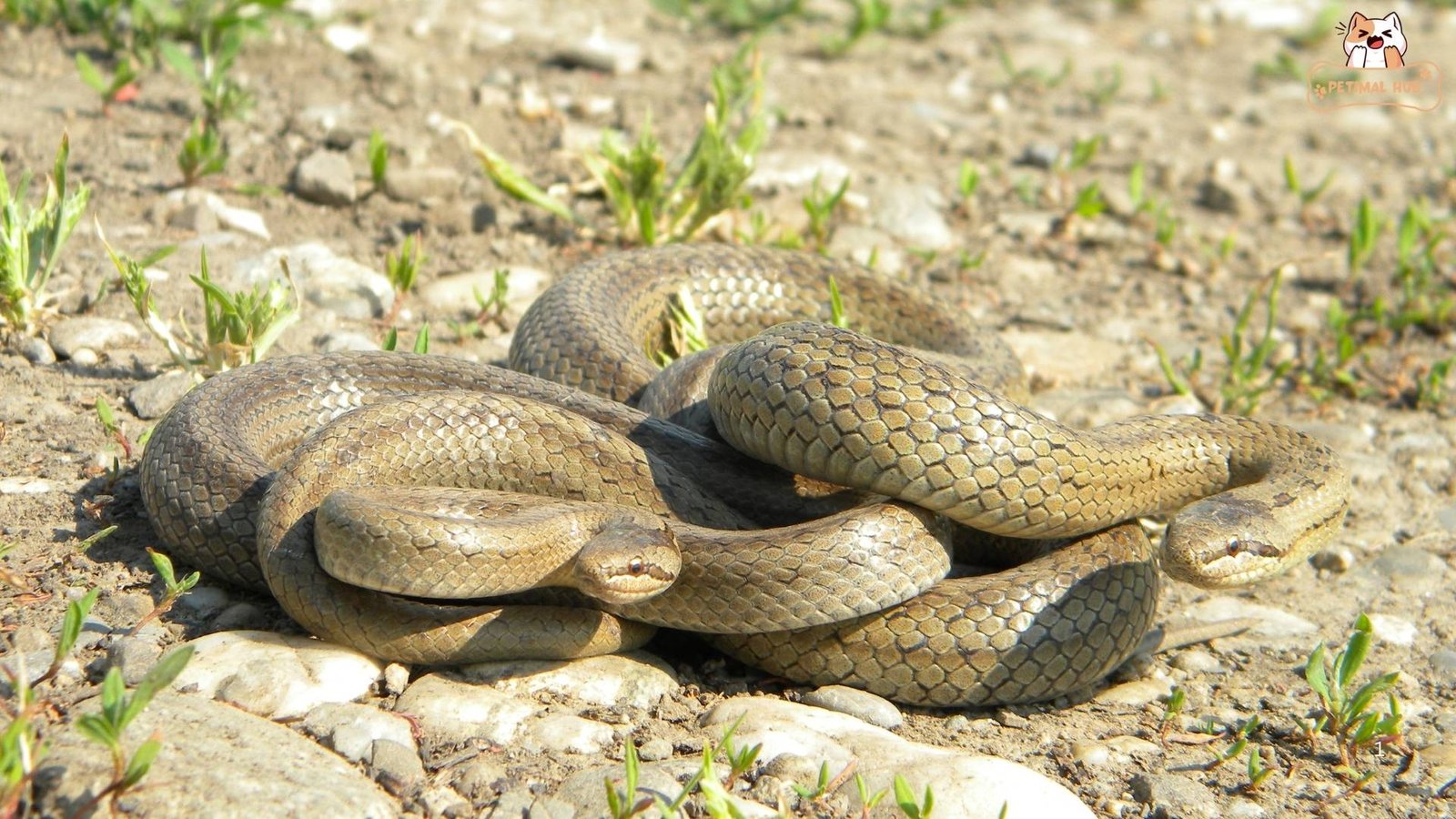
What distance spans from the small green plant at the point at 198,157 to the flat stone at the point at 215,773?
15.0ft

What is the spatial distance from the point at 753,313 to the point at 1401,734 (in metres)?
4.05

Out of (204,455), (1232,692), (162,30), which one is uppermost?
(162,30)

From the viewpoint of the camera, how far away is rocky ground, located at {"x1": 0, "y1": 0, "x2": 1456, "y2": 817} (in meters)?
4.43

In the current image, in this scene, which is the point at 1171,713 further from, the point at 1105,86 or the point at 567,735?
the point at 1105,86

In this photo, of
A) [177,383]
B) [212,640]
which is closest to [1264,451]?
[212,640]

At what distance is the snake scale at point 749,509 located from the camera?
4777mm

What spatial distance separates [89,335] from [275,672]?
9.67 feet

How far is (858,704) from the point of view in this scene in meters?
4.98

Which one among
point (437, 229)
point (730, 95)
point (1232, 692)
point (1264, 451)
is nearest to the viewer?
point (1232, 692)

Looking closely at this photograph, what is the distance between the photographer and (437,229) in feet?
27.9

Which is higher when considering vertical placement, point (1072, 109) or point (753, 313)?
point (1072, 109)

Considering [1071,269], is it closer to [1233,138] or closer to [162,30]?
[1233,138]

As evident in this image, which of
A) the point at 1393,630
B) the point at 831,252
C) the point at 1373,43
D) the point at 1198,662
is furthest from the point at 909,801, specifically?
the point at 1373,43

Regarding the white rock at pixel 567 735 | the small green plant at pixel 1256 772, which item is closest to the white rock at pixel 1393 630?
the small green plant at pixel 1256 772
